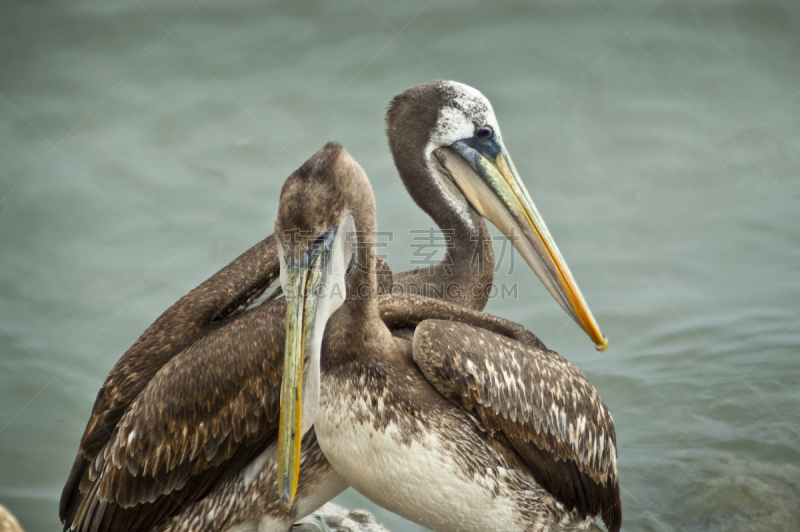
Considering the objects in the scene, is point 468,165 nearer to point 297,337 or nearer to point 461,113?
point 461,113

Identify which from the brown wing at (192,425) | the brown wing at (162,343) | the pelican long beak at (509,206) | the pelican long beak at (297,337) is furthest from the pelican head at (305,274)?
the pelican long beak at (509,206)

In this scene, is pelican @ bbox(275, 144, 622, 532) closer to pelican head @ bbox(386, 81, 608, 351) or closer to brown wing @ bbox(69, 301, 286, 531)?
brown wing @ bbox(69, 301, 286, 531)

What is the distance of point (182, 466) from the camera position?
2746 millimetres

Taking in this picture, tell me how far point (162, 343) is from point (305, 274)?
1.01 metres

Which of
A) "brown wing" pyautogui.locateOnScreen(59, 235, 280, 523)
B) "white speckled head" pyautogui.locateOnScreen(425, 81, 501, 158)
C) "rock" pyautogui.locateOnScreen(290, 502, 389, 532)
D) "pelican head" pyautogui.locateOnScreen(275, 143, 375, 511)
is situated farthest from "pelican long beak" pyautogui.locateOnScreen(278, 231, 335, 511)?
"white speckled head" pyautogui.locateOnScreen(425, 81, 501, 158)

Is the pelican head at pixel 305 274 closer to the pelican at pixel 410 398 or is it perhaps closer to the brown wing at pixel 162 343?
the pelican at pixel 410 398

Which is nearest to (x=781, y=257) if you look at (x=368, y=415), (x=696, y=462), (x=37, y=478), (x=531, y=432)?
(x=696, y=462)

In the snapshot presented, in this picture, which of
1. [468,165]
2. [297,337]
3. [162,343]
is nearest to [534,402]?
[297,337]

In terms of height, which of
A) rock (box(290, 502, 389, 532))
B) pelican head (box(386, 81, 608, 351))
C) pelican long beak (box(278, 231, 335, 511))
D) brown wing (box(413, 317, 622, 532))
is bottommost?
rock (box(290, 502, 389, 532))

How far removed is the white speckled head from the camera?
11.6 ft

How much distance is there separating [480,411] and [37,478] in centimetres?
336

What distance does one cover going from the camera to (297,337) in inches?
88.0

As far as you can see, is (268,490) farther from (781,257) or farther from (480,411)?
(781,257)

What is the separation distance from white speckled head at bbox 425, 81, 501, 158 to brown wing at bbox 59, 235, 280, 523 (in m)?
1.00
